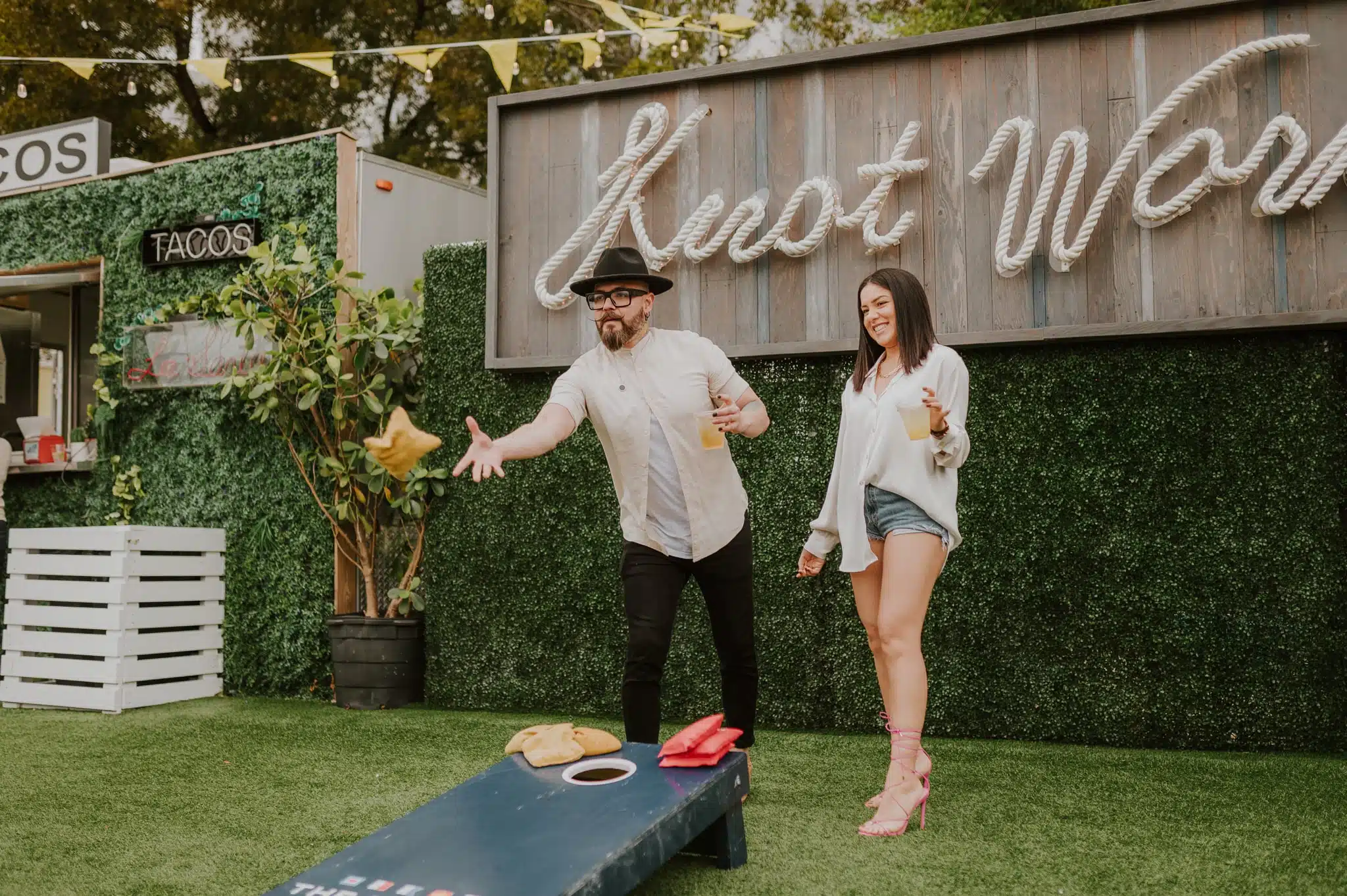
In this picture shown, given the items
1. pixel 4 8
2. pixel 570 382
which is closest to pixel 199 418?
pixel 570 382

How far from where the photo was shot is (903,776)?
288 cm

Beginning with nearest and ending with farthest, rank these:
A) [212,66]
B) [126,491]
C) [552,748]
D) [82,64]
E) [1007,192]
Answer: [552,748] → [1007,192] → [126,491] → [212,66] → [82,64]

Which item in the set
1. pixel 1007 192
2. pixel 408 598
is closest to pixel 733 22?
pixel 1007 192

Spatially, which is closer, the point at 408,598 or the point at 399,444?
the point at 399,444

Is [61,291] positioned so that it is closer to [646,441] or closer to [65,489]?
[65,489]

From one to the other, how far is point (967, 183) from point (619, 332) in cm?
188

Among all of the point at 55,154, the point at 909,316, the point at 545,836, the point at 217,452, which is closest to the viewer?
the point at 545,836

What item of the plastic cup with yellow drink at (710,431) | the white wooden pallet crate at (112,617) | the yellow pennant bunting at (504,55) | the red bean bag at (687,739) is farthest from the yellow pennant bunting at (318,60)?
the red bean bag at (687,739)

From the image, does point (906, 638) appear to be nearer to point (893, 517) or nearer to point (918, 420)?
point (893, 517)

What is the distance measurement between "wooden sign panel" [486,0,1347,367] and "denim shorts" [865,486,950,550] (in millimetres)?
1461

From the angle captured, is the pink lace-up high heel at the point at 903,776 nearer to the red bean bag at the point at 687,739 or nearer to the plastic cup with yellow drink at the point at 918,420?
the red bean bag at the point at 687,739

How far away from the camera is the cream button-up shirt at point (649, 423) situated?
3127 millimetres

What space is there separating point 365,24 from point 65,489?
917 cm

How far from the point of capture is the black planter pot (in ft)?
16.5
